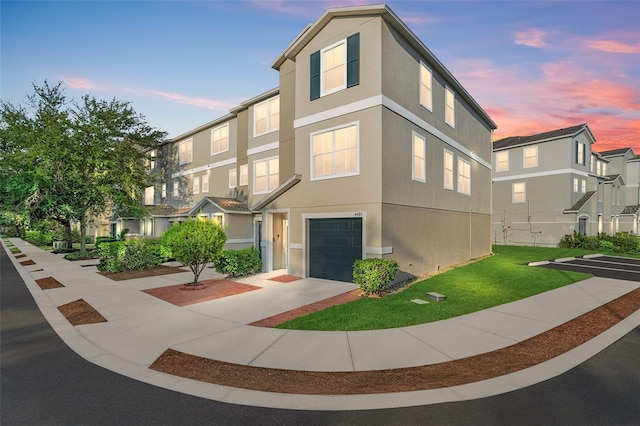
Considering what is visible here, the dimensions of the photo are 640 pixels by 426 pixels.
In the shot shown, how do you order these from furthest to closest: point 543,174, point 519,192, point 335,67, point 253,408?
point 519,192, point 543,174, point 335,67, point 253,408

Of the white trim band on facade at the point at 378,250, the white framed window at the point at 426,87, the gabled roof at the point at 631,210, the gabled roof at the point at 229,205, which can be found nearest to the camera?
the white trim band on facade at the point at 378,250

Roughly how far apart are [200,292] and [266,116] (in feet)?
38.1

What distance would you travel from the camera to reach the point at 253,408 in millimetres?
4258

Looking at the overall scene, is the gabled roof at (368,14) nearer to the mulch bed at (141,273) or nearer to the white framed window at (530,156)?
the mulch bed at (141,273)

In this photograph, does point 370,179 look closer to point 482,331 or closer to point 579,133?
point 482,331

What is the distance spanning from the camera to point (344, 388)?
4.76 m

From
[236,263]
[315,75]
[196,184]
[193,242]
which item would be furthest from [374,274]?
[196,184]

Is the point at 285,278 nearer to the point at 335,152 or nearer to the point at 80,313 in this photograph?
the point at 335,152

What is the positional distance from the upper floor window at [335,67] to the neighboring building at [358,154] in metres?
0.05

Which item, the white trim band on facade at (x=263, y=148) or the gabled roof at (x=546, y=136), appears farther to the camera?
the gabled roof at (x=546, y=136)

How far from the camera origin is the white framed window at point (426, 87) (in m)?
14.9

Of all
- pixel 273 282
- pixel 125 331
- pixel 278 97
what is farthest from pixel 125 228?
pixel 125 331

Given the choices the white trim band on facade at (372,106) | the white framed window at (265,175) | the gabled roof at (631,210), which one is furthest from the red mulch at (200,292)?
the gabled roof at (631,210)

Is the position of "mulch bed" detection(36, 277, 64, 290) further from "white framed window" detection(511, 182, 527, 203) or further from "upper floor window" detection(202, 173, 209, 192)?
"white framed window" detection(511, 182, 527, 203)
